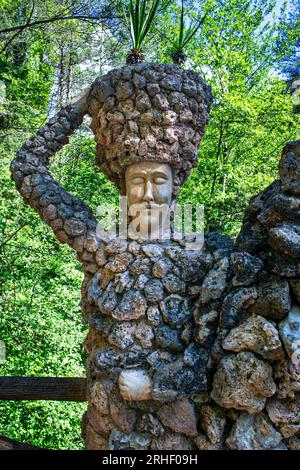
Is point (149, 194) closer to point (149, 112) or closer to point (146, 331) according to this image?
point (149, 112)

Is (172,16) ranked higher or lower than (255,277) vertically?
higher

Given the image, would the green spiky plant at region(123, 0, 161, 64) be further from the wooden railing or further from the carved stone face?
the wooden railing

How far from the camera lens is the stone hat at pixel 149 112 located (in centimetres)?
238

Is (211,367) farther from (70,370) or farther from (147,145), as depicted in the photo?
(70,370)

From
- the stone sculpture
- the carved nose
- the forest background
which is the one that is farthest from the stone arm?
the forest background

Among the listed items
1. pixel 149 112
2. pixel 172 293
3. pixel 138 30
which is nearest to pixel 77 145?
pixel 138 30

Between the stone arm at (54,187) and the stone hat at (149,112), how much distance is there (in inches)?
13.2

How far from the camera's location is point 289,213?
191cm

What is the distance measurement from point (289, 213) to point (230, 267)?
0.36 meters

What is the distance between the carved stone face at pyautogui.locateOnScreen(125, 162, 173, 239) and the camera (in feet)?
7.92

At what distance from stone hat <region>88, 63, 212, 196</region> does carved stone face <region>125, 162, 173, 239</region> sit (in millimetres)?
49

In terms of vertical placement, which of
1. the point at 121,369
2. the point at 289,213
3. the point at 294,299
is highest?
the point at 289,213
